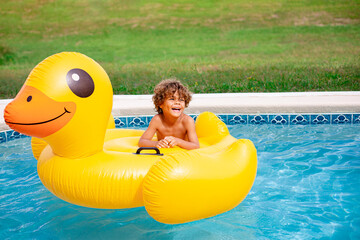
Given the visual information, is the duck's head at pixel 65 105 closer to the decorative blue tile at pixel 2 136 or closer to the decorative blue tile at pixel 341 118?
the decorative blue tile at pixel 2 136

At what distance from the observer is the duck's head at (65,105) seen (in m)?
2.47

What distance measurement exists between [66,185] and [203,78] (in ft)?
17.6

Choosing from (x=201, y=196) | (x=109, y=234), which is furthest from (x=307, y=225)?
(x=109, y=234)

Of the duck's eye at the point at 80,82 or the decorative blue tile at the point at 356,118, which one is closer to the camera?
the duck's eye at the point at 80,82

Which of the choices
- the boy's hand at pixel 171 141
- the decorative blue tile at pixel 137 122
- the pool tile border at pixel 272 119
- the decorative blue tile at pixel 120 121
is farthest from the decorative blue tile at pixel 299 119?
the boy's hand at pixel 171 141

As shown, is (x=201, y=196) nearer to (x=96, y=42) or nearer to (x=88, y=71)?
(x=88, y=71)

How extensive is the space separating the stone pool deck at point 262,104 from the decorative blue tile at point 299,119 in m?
0.06

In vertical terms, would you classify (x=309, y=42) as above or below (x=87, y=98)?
below

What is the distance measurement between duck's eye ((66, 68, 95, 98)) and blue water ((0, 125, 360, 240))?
0.96 m

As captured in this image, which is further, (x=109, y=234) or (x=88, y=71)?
(x=109, y=234)

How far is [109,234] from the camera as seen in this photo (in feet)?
9.34

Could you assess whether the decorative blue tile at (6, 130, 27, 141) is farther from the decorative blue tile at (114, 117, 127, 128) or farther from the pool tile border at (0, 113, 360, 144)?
the decorative blue tile at (114, 117, 127, 128)

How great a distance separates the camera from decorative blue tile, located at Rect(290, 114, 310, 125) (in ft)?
16.6

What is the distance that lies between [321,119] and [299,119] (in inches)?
9.8
